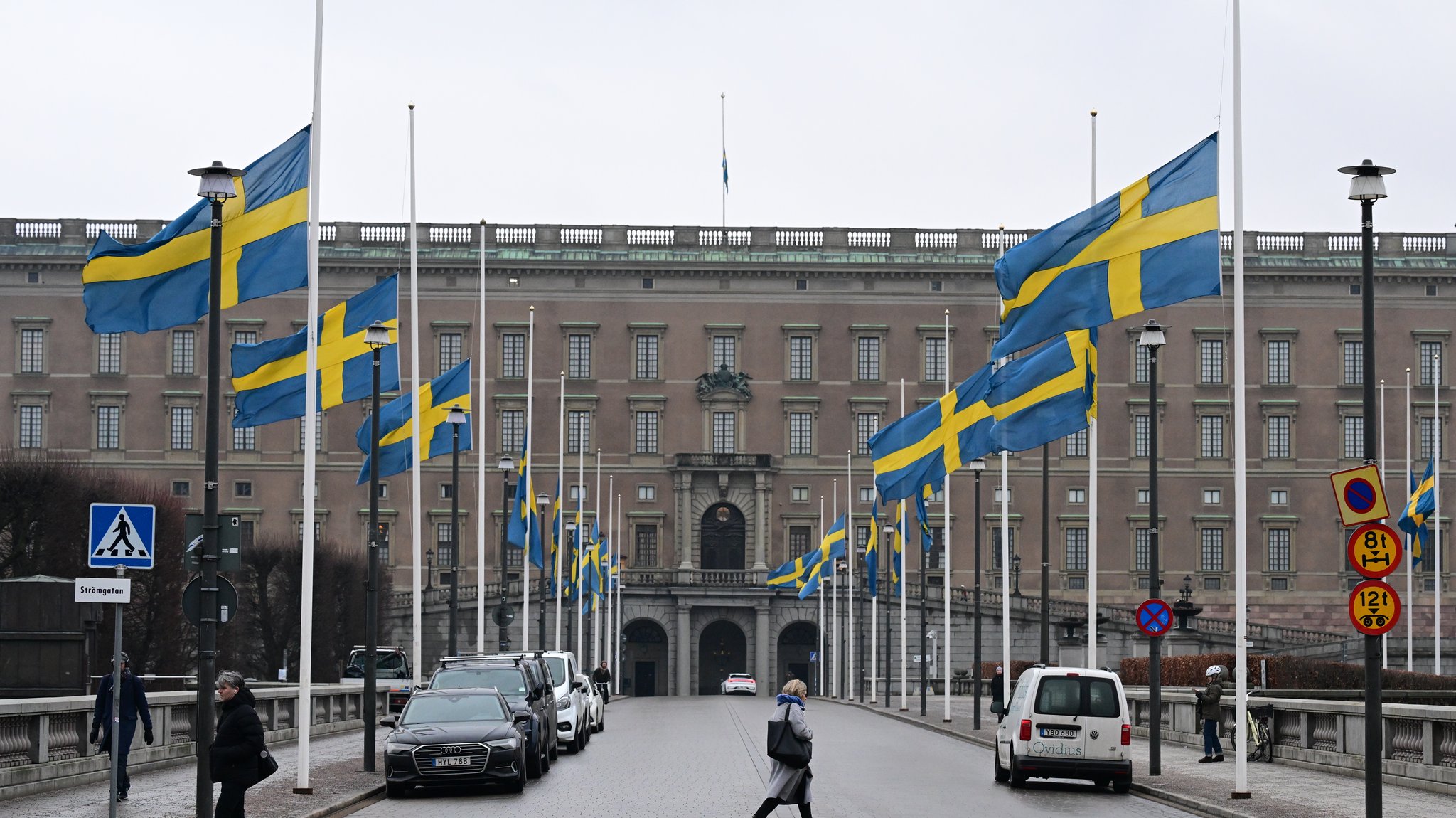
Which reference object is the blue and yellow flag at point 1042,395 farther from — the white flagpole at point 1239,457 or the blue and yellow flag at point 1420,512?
the blue and yellow flag at point 1420,512

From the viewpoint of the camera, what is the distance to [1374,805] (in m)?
18.7

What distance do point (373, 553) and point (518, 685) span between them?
3.07 metres

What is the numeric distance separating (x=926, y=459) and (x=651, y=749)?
33.6 ft

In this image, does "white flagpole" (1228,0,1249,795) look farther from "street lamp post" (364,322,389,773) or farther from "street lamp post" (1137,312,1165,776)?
"street lamp post" (364,322,389,773)

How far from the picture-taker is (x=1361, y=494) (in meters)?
19.3

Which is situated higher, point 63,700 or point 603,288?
point 603,288

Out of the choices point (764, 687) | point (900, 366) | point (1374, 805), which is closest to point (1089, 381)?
point (1374, 805)

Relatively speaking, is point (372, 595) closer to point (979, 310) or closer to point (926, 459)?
point (926, 459)

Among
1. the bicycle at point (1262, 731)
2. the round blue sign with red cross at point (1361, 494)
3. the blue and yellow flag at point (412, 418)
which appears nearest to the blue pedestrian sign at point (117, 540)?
the round blue sign with red cross at point (1361, 494)

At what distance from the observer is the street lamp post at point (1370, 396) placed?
18.9 metres

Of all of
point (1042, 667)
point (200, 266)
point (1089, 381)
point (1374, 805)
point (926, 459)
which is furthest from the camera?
point (926, 459)

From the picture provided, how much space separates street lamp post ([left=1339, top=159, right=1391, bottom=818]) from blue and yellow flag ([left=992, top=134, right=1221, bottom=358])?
3192 millimetres

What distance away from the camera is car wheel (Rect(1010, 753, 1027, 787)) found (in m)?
27.8

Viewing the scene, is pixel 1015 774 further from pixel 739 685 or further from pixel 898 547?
pixel 739 685
